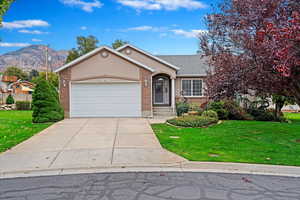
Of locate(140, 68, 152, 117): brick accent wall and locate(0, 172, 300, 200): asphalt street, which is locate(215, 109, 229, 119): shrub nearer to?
locate(140, 68, 152, 117): brick accent wall

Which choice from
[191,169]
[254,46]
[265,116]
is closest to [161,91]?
[265,116]

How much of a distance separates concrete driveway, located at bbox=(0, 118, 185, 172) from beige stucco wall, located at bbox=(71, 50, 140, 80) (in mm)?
6386

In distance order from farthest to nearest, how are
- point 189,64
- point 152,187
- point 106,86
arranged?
1. point 189,64
2. point 106,86
3. point 152,187

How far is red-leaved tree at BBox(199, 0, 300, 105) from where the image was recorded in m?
6.26

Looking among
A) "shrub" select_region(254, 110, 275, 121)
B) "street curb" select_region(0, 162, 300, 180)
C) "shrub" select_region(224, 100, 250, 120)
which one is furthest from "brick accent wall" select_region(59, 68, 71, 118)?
"shrub" select_region(254, 110, 275, 121)

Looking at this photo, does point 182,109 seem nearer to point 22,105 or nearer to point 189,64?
point 189,64

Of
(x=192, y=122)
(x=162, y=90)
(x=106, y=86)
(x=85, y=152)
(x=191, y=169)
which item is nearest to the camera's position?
(x=191, y=169)

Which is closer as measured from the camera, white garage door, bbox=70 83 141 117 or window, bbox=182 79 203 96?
white garage door, bbox=70 83 141 117

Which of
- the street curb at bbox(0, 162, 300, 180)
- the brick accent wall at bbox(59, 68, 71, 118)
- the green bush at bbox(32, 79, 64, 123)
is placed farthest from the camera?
the brick accent wall at bbox(59, 68, 71, 118)

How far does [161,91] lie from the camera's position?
67.3ft

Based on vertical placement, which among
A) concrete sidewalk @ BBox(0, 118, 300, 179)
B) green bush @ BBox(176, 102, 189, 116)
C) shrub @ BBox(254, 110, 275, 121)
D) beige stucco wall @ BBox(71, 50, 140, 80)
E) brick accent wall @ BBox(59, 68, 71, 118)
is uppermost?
beige stucco wall @ BBox(71, 50, 140, 80)

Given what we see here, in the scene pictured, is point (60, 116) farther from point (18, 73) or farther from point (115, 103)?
point (18, 73)

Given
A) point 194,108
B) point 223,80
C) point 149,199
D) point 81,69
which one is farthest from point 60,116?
Answer: point 149,199

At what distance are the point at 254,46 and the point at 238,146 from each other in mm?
3146
